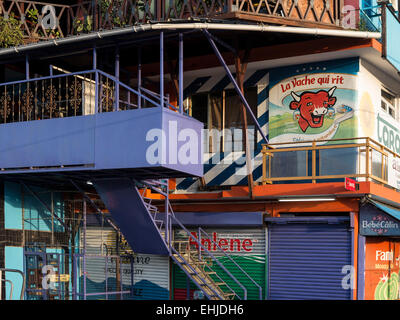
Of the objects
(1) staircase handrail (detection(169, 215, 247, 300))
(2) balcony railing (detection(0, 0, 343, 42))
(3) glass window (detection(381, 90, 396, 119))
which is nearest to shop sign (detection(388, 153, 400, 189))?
(3) glass window (detection(381, 90, 396, 119))

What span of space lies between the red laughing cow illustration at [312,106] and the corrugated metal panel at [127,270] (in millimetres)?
5334

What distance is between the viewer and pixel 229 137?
60.0 feet

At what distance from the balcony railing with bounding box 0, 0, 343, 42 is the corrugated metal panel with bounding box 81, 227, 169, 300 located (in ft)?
19.4

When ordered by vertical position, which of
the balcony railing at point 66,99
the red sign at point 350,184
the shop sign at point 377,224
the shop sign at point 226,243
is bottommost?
the shop sign at point 226,243

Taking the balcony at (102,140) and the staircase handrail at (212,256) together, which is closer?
the balcony at (102,140)

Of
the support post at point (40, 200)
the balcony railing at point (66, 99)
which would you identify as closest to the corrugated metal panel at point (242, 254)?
the balcony railing at point (66, 99)

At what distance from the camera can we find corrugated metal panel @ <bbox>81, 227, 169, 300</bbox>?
17856 mm

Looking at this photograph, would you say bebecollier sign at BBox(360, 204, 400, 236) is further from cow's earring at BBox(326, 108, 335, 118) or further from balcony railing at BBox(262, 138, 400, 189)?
cow's earring at BBox(326, 108, 335, 118)

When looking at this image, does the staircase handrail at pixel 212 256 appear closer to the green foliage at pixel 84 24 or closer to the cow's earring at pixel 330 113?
the cow's earring at pixel 330 113

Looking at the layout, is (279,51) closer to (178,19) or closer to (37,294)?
(178,19)

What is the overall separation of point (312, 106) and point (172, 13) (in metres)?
4.48

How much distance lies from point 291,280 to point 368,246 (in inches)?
81.2

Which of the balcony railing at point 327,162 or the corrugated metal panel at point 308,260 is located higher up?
the balcony railing at point 327,162

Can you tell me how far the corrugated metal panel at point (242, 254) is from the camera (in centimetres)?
1666
